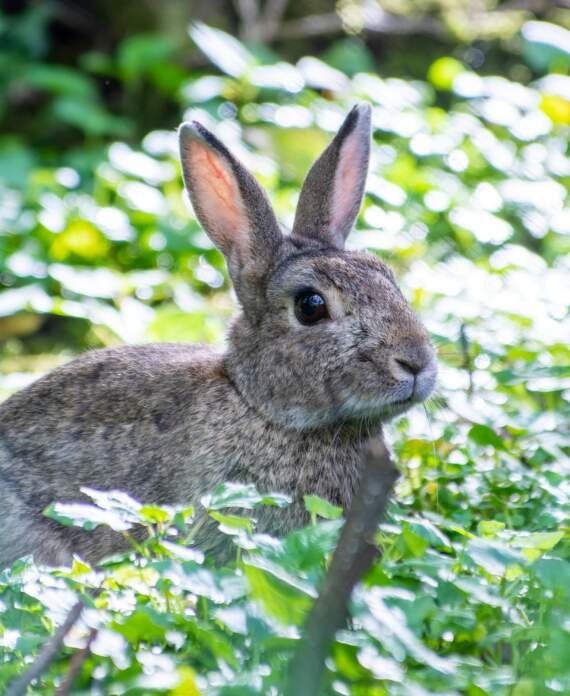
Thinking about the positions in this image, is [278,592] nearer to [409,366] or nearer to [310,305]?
[409,366]

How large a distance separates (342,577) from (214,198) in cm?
263

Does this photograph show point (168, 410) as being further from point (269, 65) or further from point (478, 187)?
point (269, 65)

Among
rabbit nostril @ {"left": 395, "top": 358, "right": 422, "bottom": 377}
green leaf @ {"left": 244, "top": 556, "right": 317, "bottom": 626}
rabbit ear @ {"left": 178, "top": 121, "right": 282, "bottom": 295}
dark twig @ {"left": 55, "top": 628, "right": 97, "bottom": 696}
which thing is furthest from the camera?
rabbit ear @ {"left": 178, "top": 121, "right": 282, "bottom": 295}

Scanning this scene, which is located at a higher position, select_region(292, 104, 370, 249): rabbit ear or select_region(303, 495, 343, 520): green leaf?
select_region(303, 495, 343, 520): green leaf

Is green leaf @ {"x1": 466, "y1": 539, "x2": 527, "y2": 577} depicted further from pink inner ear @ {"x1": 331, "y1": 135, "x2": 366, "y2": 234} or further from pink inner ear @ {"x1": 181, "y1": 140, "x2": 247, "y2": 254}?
pink inner ear @ {"x1": 331, "y1": 135, "x2": 366, "y2": 234}

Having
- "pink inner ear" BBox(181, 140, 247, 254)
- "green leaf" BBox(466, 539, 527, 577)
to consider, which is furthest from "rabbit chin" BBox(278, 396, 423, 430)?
"green leaf" BBox(466, 539, 527, 577)

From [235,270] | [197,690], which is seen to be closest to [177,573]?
[197,690]

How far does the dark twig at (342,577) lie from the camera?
7.51ft

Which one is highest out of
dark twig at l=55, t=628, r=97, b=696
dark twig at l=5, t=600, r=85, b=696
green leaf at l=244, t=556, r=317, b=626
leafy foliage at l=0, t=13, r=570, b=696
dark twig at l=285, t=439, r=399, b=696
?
dark twig at l=285, t=439, r=399, b=696

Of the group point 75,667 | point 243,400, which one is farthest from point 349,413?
point 75,667

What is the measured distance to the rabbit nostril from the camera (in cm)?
402

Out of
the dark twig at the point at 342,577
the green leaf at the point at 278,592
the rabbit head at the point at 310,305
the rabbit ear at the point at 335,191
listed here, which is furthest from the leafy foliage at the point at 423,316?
the rabbit ear at the point at 335,191

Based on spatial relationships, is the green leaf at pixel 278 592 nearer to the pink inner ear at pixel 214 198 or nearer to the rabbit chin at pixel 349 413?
the rabbit chin at pixel 349 413

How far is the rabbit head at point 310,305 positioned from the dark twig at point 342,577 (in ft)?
5.56
